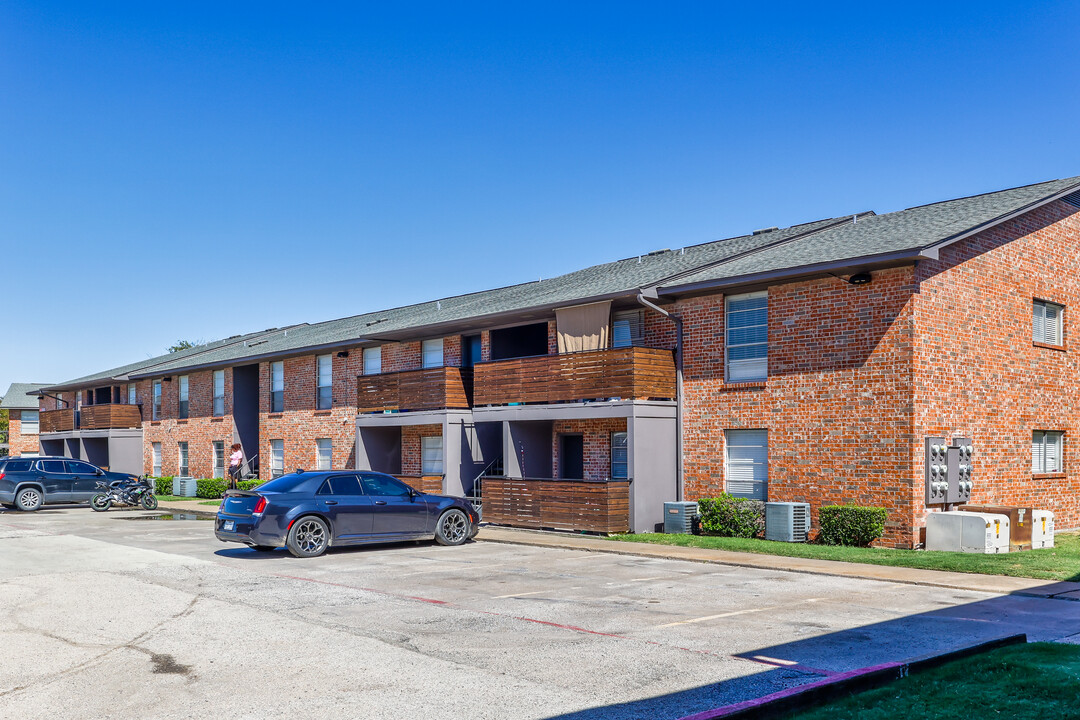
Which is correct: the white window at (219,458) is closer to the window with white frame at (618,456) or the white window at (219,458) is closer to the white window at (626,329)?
the window with white frame at (618,456)

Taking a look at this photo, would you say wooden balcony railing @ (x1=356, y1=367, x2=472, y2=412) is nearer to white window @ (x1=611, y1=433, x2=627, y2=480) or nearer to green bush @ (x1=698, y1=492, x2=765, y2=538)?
white window @ (x1=611, y1=433, x2=627, y2=480)

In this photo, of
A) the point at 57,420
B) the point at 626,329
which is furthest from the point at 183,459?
the point at 626,329

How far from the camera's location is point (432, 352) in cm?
2872

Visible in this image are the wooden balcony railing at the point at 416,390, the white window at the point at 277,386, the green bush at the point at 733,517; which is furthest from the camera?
the white window at the point at 277,386

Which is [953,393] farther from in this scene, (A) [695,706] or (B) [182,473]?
(B) [182,473]

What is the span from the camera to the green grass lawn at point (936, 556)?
14.0 m

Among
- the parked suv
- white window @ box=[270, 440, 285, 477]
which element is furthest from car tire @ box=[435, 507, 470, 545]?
white window @ box=[270, 440, 285, 477]

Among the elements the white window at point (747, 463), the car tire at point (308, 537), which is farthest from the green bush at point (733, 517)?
the car tire at point (308, 537)

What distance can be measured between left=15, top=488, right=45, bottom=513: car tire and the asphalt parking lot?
15.6 meters

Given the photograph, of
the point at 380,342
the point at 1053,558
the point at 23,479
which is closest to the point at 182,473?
the point at 23,479

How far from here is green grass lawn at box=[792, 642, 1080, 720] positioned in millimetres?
5933

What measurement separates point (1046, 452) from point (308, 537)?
51.1 feet

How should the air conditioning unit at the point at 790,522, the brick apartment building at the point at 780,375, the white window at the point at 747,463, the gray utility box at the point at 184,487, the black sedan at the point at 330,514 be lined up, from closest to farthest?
the black sedan at the point at 330,514, the brick apartment building at the point at 780,375, the air conditioning unit at the point at 790,522, the white window at the point at 747,463, the gray utility box at the point at 184,487

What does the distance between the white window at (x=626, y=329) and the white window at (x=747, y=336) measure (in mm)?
2607
